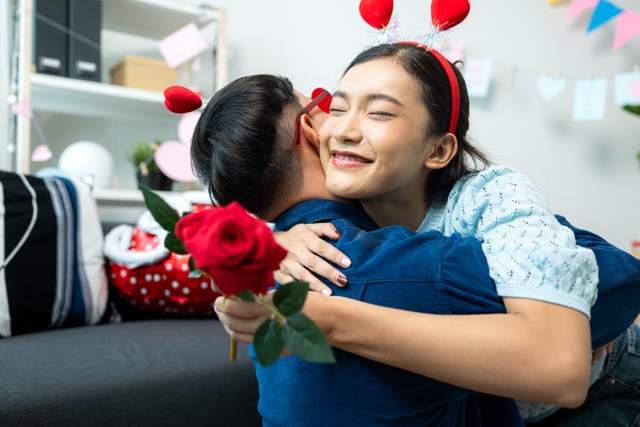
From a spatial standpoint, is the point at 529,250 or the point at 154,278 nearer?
the point at 529,250

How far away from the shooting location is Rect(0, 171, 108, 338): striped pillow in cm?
155

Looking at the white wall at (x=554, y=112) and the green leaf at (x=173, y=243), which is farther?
the white wall at (x=554, y=112)

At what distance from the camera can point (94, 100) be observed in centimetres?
224

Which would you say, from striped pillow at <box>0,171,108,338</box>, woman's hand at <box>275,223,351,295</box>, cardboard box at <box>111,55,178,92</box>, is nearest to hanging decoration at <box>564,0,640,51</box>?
cardboard box at <box>111,55,178,92</box>

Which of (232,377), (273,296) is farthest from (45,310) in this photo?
(273,296)

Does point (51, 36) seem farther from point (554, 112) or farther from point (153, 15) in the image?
point (554, 112)

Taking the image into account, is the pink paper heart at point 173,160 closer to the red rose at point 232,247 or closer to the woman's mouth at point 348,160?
the woman's mouth at point 348,160

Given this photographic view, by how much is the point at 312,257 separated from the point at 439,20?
20.8 inches

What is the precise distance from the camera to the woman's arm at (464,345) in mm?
586

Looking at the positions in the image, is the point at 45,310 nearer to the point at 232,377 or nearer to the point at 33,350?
the point at 33,350

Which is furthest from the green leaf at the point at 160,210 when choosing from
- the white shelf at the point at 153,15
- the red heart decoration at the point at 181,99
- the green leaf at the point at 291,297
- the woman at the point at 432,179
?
the white shelf at the point at 153,15

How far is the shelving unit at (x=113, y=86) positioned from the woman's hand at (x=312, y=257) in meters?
1.48

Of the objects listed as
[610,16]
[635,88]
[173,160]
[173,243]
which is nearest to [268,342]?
[173,243]

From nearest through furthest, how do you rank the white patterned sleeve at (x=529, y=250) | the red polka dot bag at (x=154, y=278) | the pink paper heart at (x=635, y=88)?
the white patterned sleeve at (x=529, y=250) < the red polka dot bag at (x=154, y=278) < the pink paper heart at (x=635, y=88)
